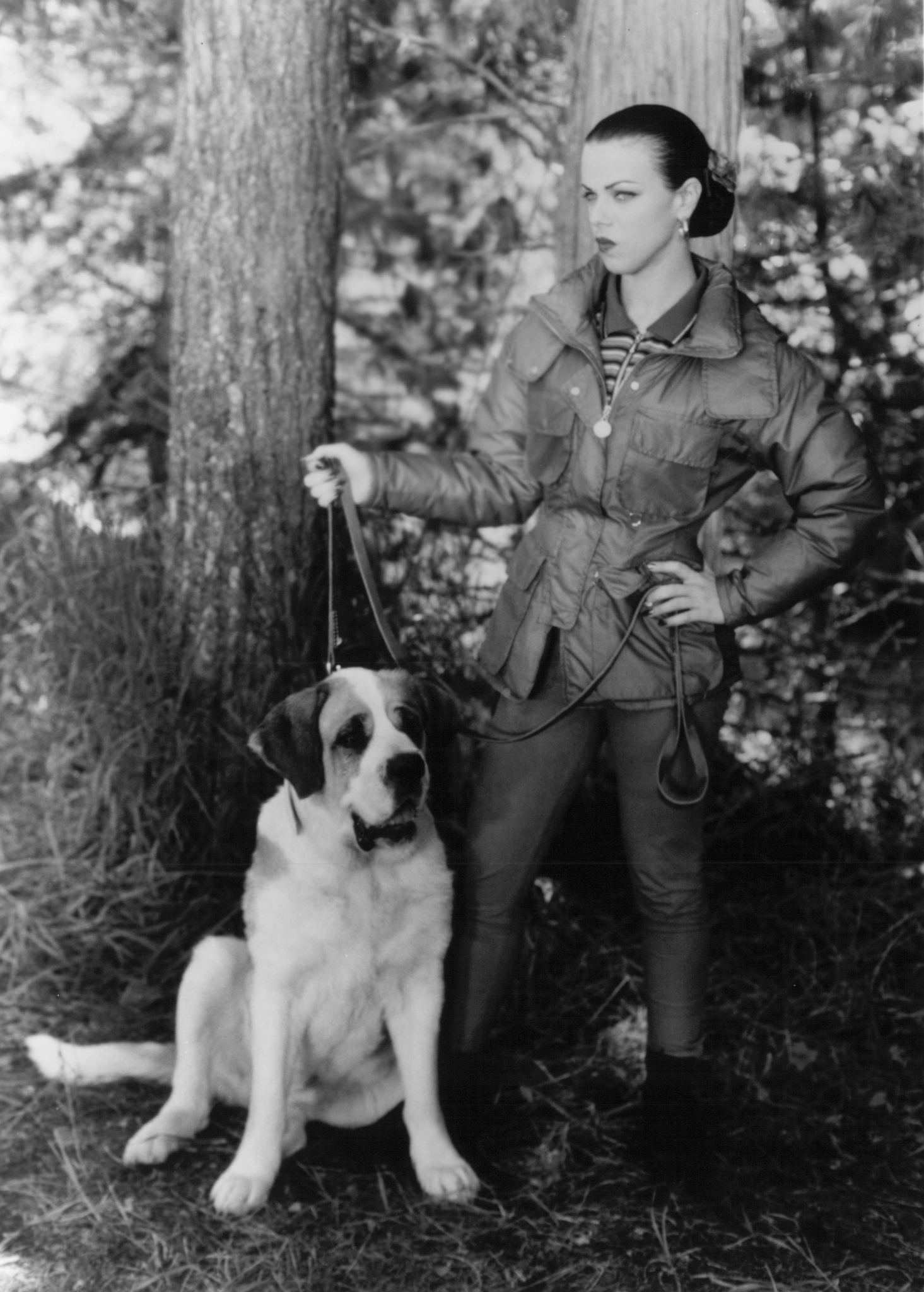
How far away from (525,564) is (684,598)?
1.26 feet

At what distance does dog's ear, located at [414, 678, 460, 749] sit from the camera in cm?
301

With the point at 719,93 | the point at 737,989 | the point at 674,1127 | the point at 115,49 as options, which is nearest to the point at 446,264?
the point at 115,49

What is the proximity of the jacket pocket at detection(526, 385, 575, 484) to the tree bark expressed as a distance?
1.20m

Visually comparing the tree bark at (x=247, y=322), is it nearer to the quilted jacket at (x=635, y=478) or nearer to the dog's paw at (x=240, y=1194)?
the quilted jacket at (x=635, y=478)

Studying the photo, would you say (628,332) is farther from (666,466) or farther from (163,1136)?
(163,1136)

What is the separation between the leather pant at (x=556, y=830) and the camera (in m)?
2.96

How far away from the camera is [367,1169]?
3.10 m

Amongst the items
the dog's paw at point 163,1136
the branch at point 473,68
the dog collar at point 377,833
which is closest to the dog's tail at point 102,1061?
the dog's paw at point 163,1136

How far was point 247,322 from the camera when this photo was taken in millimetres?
3914

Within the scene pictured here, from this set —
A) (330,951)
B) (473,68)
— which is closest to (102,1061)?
(330,951)

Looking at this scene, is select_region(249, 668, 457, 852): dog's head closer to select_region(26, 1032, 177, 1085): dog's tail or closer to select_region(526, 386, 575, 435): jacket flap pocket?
select_region(526, 386, 575, 435): jacket flap pocket

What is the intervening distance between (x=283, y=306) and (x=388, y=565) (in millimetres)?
885

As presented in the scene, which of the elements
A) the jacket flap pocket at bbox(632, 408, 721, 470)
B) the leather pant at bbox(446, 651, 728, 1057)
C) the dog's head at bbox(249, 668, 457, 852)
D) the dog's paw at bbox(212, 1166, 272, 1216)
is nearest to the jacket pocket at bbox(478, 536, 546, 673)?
the leather pant at bbox(446, 651, 728, 1057)

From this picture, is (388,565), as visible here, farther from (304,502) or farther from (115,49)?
(115,49)
